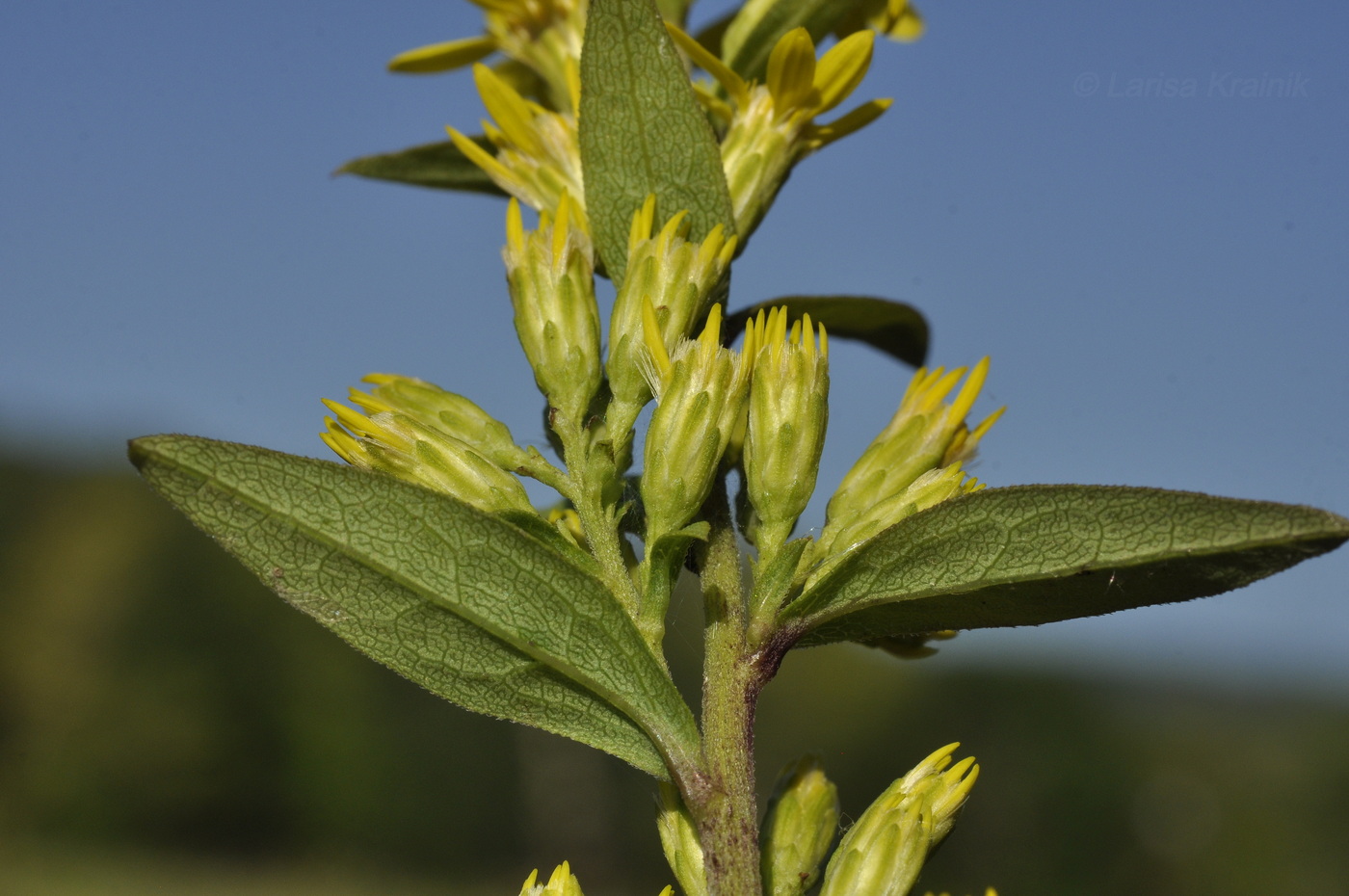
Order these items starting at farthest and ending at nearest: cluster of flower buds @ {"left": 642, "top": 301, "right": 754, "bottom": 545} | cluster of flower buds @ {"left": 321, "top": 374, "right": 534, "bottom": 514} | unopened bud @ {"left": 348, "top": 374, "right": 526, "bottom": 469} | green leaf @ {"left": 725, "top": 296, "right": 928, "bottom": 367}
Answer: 1. green leaf @ {"left": 725, "top": 296, "right": 928, "bottom": 367}
2. unopened bud @ {"left": 348, "top": 374, "right": 526, "bottom": 469}
3. cluster of flower buds @ {"left": 321, "top": 374, "right": 534, "bottom": 514}
4. cluster of flower buds @ {"left": 642, "top": 301, "right": 754, "bottom": 545}

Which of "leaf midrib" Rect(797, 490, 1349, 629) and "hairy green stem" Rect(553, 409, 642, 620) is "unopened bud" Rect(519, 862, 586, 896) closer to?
"hairy green stem" Rect(553, 409, 642, 620)

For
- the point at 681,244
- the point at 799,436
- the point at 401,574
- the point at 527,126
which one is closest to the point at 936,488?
the point at 799,436

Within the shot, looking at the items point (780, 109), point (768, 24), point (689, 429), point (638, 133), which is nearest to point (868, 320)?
point (780, 109)

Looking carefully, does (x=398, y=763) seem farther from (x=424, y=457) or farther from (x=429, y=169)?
(x=424, y=457)

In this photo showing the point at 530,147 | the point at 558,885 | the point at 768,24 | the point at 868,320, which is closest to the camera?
the point at 558,885

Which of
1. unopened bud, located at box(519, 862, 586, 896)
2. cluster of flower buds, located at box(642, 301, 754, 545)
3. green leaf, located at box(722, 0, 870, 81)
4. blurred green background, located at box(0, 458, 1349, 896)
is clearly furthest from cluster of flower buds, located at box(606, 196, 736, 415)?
blurred green background, located at box(0, 458, 1349, 896)

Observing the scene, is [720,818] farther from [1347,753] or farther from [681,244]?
[1347,753]

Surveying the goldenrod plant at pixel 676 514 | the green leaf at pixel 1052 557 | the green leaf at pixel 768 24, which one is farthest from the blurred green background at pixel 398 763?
the green leaf at pixel 1052 557
